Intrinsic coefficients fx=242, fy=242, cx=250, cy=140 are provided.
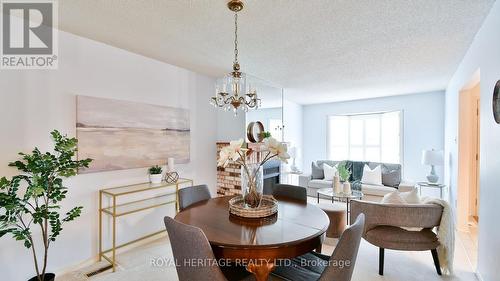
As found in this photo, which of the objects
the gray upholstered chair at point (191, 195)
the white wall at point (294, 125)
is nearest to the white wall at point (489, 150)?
the gray upholstered chair at point (191, 195)

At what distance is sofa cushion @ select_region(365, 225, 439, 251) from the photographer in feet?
7.22

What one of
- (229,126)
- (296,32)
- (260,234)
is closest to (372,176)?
(229,126)

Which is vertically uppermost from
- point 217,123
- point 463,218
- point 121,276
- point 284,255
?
point 217,123

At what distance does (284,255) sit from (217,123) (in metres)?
3.07

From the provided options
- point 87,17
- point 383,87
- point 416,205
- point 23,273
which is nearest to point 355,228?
point 416,205

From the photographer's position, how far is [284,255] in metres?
1.31

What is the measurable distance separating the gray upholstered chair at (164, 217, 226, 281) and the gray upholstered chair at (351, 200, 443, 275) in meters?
1.60

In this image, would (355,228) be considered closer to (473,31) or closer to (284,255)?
(284,255)

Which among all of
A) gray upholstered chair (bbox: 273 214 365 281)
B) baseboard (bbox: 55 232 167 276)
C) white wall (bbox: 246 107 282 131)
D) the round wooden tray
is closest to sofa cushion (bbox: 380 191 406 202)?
gray upholstered chair (bbox: 273 214 365 281)

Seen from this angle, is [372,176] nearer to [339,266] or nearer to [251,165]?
[251,165]

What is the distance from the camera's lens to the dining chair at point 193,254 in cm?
126

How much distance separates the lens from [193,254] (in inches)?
50.8

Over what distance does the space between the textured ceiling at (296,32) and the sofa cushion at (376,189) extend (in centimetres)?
213

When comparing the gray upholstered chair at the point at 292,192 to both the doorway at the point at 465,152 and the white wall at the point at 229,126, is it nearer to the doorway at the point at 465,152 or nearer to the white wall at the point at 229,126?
the white wall at the point at 229,126
